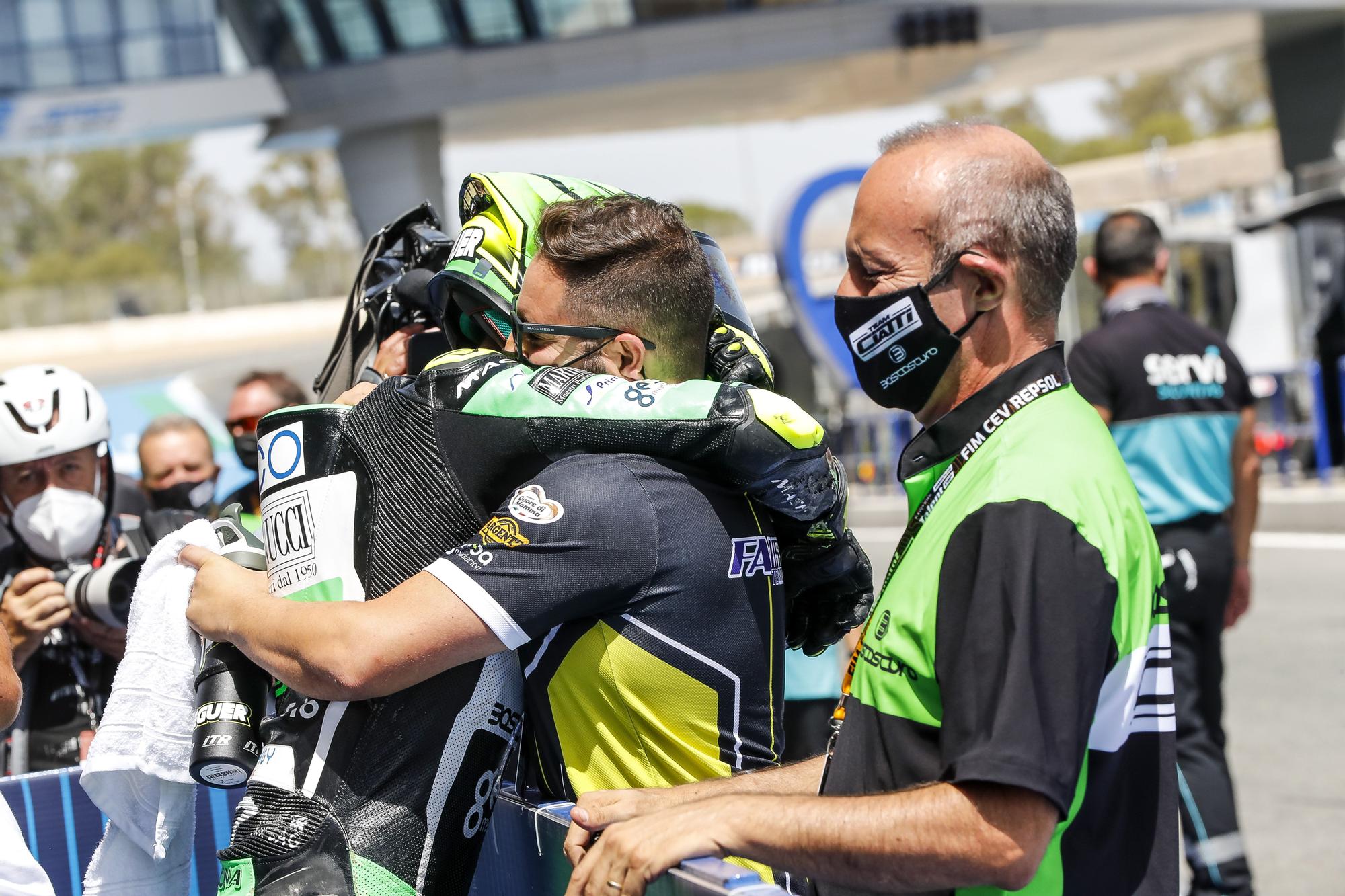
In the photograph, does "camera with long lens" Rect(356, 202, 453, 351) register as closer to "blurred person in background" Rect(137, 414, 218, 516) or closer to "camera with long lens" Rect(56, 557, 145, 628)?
"camera with long lens" Rect(56, 557, 145, 628)

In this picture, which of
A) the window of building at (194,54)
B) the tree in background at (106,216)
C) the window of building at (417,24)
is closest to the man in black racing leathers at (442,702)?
the window of building at (417,24)

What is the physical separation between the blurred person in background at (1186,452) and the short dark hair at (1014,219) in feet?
10.6

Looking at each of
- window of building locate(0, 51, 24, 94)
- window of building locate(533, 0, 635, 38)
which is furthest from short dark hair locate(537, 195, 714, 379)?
window of building locate(0, 51, 24, 94)

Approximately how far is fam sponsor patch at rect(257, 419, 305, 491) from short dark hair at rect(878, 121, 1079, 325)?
1.08 meters

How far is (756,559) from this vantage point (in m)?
2.40

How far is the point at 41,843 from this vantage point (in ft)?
10.8

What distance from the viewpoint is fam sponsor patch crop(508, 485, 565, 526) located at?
2.15 meters

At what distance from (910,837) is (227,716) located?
120 cm

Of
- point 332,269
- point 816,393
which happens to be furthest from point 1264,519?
point 332,269

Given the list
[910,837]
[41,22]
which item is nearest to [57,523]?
[910,837]

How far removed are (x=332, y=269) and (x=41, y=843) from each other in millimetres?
55087

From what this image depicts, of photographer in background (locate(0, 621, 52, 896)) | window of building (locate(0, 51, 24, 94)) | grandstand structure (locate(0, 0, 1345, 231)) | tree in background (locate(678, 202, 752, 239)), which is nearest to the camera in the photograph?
photographer in background (locate(0, 621, 52, 896))

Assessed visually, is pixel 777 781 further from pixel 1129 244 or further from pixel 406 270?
pixel 1129 244

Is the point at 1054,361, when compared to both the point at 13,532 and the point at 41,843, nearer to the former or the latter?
the point at 41,843
